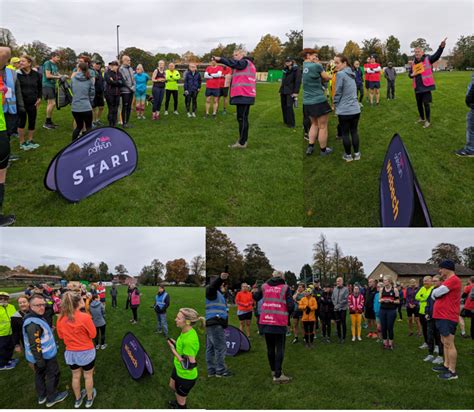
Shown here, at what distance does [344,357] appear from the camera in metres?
5.12

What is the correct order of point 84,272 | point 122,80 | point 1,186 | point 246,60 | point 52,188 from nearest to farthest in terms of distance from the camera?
point 1,186, point 52,188, point 246,60, point 84,272, point 122,80


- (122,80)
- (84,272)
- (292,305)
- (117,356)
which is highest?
(122,80)

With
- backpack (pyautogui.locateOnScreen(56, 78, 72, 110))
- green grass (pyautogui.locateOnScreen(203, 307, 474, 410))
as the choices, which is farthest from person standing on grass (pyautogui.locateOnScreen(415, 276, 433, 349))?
backpack (pyautogui.locateOnScreen(56, 78, 72, 110))

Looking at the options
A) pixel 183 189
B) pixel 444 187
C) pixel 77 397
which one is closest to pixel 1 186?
pixel 183 189

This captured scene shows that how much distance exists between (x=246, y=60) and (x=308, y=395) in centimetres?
478

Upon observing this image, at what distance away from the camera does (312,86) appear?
6.02m

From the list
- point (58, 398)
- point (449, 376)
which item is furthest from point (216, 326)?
point (449, 376)

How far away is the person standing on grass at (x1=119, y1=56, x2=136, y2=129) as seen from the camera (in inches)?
310

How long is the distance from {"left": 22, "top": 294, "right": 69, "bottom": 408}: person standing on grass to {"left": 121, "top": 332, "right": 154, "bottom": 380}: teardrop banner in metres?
0.73

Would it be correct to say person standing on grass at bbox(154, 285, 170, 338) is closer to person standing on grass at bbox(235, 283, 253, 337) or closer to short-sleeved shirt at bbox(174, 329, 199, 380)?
person standing on grass at bbox(235, 283, 253, 337)

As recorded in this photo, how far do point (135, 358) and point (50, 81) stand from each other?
5.92 meters

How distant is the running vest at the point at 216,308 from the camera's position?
4.40m

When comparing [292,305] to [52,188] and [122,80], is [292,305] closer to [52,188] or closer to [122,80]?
[52,188]

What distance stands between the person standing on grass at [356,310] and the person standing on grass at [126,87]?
5.49 meters
